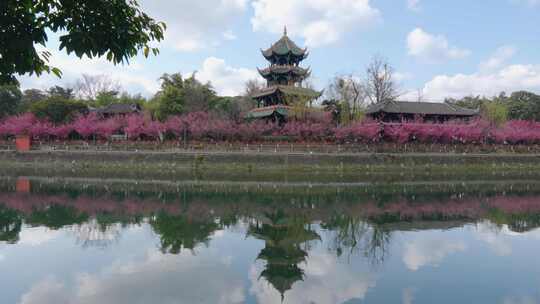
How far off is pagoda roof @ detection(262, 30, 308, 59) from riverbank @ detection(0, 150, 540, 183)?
47.3 ft

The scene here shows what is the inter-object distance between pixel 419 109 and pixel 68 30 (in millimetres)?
44581

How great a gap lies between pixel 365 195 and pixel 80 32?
20449 mm

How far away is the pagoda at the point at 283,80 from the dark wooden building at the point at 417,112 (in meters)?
6.85

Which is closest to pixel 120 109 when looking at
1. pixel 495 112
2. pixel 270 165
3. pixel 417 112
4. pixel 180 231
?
pixel 270 165

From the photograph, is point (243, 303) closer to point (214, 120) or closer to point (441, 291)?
point (441, 291)

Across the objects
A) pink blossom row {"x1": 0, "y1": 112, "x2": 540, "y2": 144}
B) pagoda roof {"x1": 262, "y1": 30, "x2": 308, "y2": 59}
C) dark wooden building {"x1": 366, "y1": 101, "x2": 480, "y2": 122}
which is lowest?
pink blossom row {"x1": 0, "y1": 112, "x2": 540, "y2": 144}

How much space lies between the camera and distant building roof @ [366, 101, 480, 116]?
4357 centimetres

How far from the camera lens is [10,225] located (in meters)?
14.8

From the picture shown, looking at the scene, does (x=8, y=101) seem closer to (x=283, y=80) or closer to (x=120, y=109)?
(x=120, y=109)

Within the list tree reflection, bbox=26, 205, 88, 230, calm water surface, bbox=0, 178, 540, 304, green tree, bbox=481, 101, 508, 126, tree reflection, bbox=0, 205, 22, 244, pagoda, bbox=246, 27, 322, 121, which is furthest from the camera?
green tree, bbox=481, 101, 508, 126

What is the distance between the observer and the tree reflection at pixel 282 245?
944cm

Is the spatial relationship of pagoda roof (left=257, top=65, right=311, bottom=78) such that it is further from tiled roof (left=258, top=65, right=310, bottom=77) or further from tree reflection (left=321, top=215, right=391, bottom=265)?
tree reflection (left=321, top=215, right=391, bottom=265)

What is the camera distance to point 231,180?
96.4 ft

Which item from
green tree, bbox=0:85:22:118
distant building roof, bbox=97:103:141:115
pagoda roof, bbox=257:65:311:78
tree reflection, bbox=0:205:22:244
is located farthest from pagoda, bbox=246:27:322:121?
green tree, bbox=0:85:22:118
